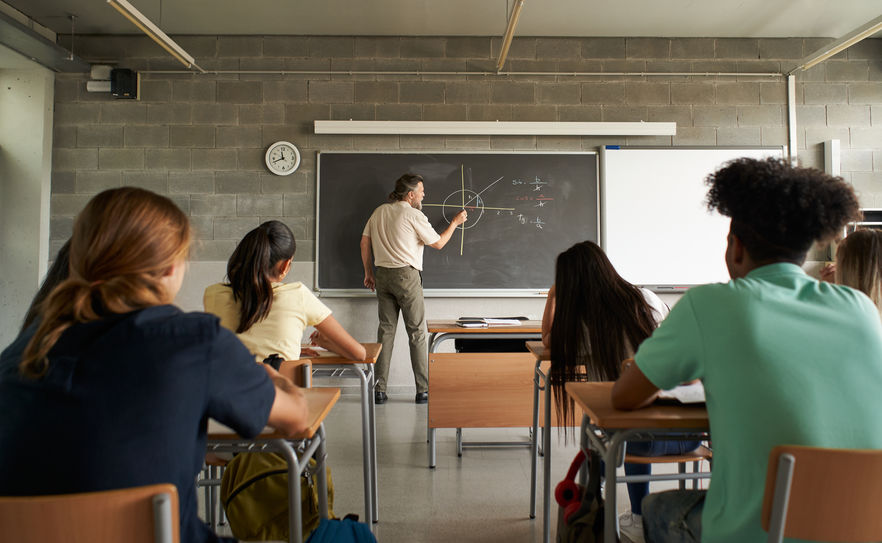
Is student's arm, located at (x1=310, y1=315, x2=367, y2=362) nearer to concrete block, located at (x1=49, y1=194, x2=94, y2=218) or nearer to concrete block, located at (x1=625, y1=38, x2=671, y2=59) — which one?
concrete block, located at (x1=49, y1=194, x2=94, y2=218)

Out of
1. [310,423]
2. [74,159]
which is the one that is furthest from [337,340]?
[74,159]

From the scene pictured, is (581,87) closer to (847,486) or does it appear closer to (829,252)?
(829,252)

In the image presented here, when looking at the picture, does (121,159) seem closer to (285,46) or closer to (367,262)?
(285,46)

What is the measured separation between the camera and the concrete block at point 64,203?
4.40 meters

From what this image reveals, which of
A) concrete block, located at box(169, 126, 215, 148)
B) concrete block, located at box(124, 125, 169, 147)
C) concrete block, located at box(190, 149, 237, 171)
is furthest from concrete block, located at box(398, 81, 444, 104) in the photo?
concrete block, located at box(124, 125, 169, 147)

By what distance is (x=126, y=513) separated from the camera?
2.41 ft

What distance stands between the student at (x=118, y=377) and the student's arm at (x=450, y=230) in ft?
11.3

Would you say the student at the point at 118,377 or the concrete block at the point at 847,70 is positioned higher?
the concrete block at the point at 847,70

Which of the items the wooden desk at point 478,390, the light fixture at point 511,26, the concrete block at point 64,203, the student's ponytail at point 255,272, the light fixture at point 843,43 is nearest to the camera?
the student's ponytail at point 255,272

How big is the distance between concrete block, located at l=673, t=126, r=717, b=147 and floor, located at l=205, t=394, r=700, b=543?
2.69m

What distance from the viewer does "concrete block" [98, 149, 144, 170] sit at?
14.5 ft

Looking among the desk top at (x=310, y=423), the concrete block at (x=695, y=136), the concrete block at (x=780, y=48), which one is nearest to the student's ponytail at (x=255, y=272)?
the desk top at (x=310, y=423)

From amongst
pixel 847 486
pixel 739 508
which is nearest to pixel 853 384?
pixel 847 486

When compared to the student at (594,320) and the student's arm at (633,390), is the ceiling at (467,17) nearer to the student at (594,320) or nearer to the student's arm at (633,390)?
the student at (594,320)
